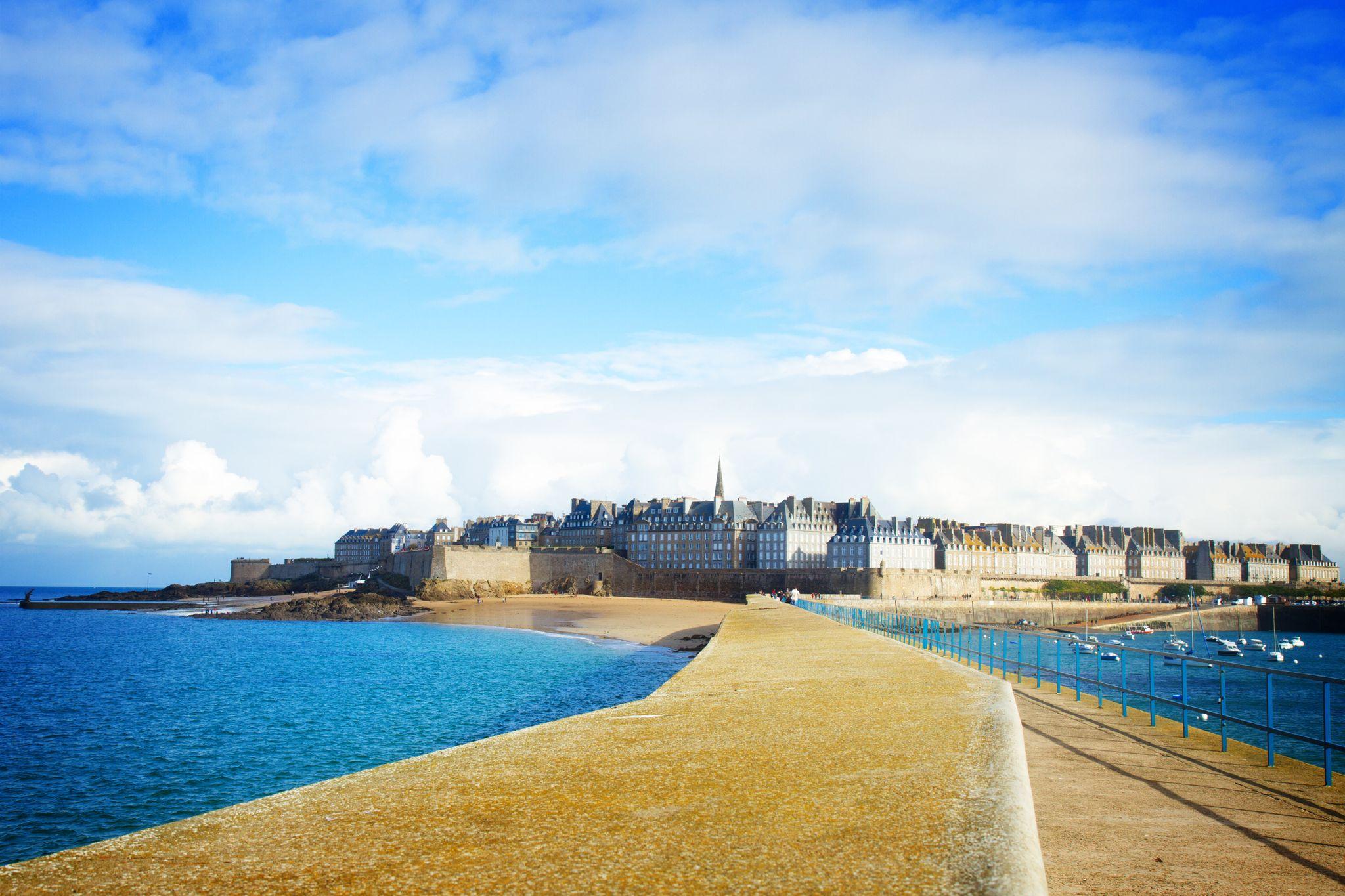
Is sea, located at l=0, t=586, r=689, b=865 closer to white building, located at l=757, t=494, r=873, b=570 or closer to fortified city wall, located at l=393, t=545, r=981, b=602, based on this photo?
fortified city wall, located at l=393, t=545, r=981, b=602

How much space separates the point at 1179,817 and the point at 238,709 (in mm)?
26031

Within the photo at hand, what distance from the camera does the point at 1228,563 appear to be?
125 metres

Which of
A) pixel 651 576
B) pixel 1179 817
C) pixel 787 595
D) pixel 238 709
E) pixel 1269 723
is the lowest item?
pixel 238 709

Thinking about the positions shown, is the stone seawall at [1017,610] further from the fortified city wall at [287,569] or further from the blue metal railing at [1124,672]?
the fortified city wall at [287,569]

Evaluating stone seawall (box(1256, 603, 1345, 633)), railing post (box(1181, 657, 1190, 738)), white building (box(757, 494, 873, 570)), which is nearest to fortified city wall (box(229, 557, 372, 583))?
white building (box(757, 494, 873, 570))

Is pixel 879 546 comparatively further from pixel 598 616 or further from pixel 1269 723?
pixel 1269 723

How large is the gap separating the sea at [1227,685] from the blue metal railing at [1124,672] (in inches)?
3.1

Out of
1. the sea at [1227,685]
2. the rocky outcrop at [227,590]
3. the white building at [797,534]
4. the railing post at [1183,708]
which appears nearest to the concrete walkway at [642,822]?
the railing post at [1183,708]

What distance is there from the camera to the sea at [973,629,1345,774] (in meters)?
12.8

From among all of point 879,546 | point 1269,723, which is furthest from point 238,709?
point 879,546

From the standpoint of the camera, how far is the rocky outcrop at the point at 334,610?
3041 inches

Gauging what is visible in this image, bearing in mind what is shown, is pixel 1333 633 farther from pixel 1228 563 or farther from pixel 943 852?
pixel 943 852

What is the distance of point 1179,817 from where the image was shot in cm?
801

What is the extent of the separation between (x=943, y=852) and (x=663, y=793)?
2.28 meters
